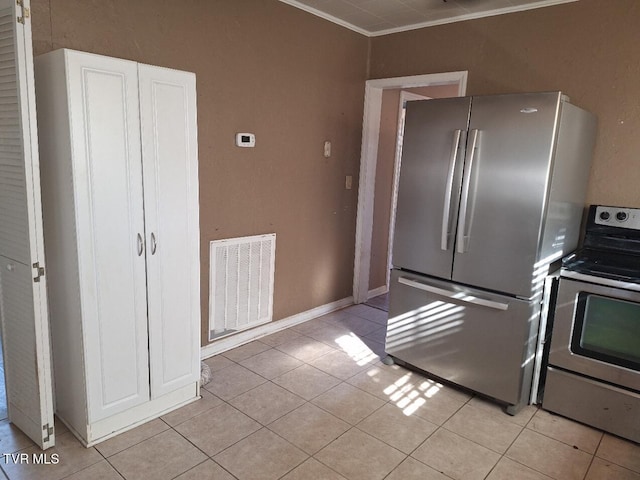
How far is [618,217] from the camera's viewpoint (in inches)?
106

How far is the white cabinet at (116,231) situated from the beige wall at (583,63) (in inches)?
87.2

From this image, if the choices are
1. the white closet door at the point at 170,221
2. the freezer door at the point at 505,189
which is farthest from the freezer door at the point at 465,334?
the white closet door at the point at 170,221

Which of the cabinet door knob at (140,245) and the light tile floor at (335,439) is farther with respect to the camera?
the cabinet door knob at (140,245)

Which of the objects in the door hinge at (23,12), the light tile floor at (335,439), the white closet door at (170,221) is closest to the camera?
the door hinge at (23,12)

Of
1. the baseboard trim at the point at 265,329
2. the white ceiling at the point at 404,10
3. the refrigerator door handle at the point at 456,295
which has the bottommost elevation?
the baseboard trim at the point at 265,329

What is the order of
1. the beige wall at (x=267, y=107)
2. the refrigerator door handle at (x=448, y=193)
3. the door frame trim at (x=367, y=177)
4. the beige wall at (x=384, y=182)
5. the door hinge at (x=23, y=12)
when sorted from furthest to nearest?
the beige wall at (x=384, y=182), the door frame trim at (x=367, y=177), the refrigerator door handle at (x=448, y=193), the beige wall at (x=267, y=107), the door hinge at (x=23, y=12)

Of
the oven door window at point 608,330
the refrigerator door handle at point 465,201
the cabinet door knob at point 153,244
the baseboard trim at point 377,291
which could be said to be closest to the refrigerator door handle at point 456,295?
the refrigerator door handle at point 465,201

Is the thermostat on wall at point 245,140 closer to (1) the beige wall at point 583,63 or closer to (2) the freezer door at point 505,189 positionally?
(2) the freezer door at point 505,189

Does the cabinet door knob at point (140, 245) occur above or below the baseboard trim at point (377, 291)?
above

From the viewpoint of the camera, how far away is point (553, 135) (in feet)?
7.53

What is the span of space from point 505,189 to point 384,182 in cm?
211

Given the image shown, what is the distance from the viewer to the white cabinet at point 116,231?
194cm

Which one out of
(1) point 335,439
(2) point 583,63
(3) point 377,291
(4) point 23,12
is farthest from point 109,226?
(3) point 377,291

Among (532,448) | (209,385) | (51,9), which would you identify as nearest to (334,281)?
(209,385)
